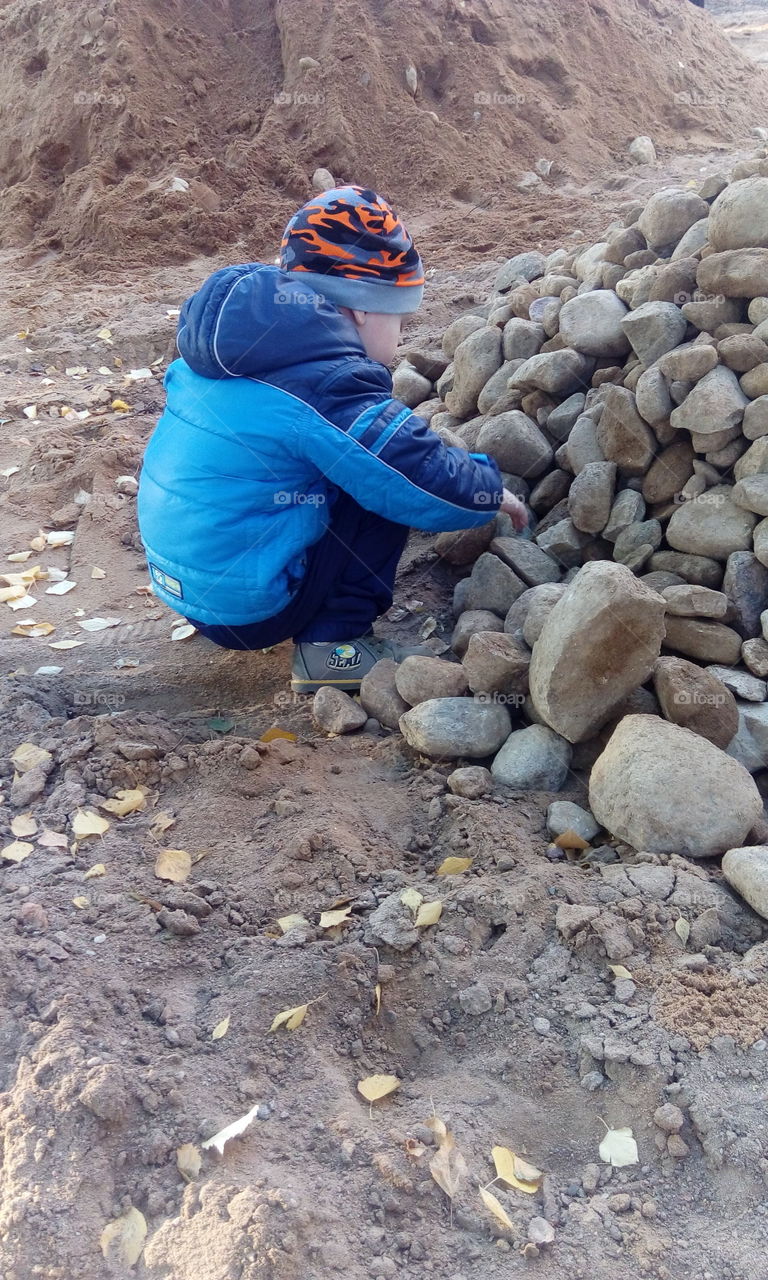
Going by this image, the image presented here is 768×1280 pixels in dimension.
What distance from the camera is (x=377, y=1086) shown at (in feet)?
5.47

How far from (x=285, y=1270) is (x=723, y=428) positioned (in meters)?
2.25

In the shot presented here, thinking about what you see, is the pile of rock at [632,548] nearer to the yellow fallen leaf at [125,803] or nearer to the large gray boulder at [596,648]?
the large gray boulder at [596,648]

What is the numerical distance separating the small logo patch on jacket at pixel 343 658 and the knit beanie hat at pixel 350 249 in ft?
3.18

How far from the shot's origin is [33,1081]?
5.11 feet

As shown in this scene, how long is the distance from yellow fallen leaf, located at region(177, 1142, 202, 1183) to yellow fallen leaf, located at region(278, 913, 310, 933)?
1.67 ft

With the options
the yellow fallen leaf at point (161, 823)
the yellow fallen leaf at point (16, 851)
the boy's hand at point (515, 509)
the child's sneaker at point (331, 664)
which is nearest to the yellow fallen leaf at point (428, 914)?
the yellow fallen leaf at point (161, 823)

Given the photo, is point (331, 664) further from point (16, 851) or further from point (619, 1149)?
point (619, 1149)

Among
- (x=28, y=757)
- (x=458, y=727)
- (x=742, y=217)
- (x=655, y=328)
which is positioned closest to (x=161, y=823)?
(x=28, y=757)

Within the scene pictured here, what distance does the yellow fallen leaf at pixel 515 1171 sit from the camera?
1.50 metres

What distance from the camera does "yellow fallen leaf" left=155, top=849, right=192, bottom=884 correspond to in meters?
2.11

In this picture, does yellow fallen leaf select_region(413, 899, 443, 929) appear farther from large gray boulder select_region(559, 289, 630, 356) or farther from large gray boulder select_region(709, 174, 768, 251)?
large gray boulder select_region(709, 174, 768, 251)

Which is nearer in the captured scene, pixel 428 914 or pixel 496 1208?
pixel 496 1208

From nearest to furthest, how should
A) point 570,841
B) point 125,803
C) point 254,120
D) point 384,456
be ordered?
1. point 570,841
2. point 125,803
3. point 384,456
4. point 254,120

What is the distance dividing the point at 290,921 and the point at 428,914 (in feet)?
0.92
